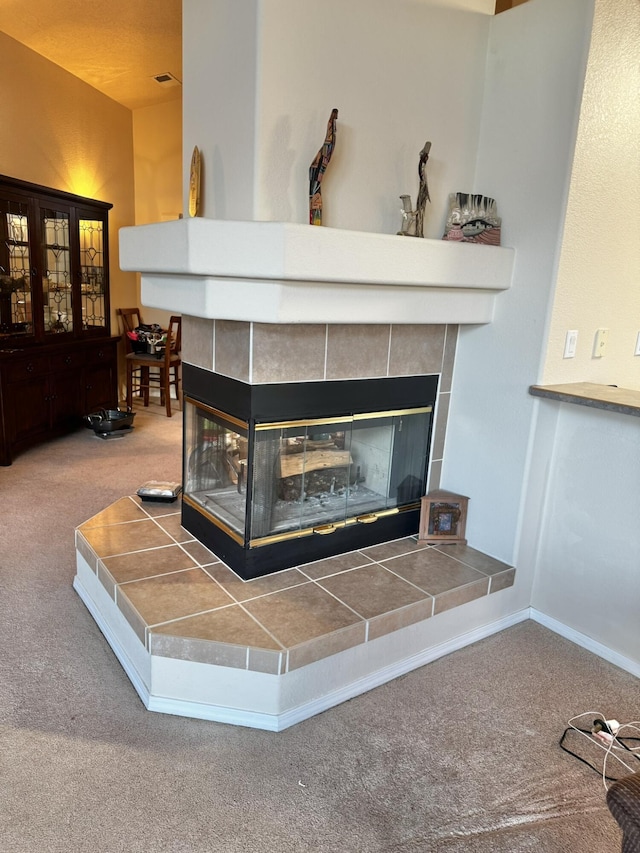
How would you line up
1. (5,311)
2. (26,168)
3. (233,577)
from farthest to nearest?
(26,168), (5,311), (233,577)

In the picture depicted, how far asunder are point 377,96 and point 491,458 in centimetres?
144

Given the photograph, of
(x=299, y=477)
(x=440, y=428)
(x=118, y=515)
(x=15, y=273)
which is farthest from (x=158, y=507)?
(x=15, y=273)

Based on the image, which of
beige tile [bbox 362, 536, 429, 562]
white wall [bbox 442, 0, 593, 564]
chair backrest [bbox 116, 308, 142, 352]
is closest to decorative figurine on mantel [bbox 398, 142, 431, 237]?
white wall [bbox 442, 0, 593, 564]

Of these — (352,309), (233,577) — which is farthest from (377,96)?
(233,577)

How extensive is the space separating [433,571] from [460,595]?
5.9 inches

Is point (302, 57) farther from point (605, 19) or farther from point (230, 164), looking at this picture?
point (605, 19)

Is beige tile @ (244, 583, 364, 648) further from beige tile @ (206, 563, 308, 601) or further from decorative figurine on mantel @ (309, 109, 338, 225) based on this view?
decorative figurine on mantel @ (309, 109, 338, 225)

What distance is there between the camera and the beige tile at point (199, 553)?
228 centimetres

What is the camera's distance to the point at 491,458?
2.45 m

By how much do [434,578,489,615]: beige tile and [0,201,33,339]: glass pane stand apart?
3.39 metres

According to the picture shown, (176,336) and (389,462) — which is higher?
(176,336)

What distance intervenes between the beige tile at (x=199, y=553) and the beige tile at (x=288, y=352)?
2.49ft

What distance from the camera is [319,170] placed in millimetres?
1868

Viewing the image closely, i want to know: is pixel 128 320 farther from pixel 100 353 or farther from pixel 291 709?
pixel 291 709
